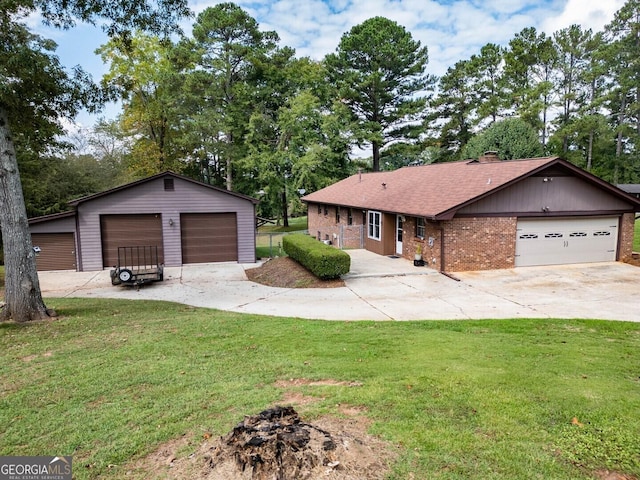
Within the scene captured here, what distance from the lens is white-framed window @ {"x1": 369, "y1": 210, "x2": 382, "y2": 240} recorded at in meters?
19.5

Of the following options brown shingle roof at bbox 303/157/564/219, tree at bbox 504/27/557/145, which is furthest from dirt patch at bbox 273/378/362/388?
tree at bbox 504/27/557/145

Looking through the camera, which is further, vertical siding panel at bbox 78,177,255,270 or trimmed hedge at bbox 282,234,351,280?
vertical siding panel at bbox 78,177,255,270

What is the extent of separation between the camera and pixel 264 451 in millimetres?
2801

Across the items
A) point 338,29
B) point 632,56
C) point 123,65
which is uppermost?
point 338,29

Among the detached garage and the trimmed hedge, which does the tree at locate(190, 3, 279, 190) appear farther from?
the trimmed hedge

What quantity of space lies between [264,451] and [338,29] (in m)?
38.5

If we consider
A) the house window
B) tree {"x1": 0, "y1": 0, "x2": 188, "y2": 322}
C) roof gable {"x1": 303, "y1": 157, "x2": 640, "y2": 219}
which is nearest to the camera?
tree {"x1": 0, "y1": 0, "x2": 188, "y2": 322}

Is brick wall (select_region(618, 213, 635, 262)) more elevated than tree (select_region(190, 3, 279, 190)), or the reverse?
tree (select_region(190, 3, 279, 190))

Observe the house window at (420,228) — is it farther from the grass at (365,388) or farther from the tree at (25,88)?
the tree at (25,88)

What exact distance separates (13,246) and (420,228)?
13211 millimetres

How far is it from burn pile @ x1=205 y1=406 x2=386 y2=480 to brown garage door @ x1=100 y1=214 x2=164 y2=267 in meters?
15.2

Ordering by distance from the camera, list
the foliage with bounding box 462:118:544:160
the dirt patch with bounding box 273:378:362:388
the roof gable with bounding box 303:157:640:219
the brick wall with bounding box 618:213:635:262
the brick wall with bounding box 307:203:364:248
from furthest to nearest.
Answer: the foliage with bounding box 462:118:544:160
the brick wall with bounding box 307:203:364:248
the brick wall with bounding box 618:213:635:262
the roof gable with bounding box 303:157:640:219
the dirt patch with bounding box 273:378:362:388

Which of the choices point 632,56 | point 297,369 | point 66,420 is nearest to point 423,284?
point 297,369

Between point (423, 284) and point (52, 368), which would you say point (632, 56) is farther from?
point (52, 368)
